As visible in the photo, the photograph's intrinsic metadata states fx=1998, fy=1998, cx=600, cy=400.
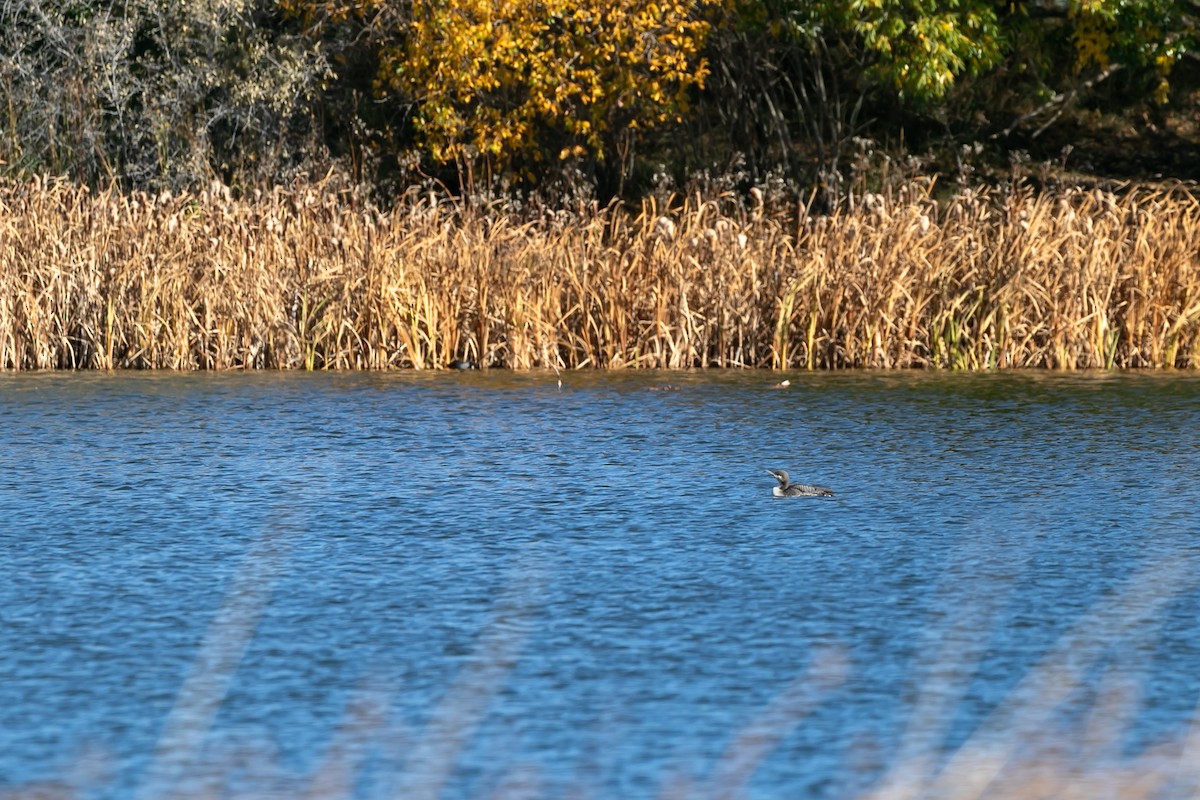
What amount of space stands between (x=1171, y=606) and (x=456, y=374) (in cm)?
775

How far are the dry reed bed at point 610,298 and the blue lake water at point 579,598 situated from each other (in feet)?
8.34

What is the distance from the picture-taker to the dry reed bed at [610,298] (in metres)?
13.5

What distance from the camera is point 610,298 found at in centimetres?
1364

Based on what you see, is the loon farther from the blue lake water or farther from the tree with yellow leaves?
the tree with yellow leaves

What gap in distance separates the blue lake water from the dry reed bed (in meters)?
2.54

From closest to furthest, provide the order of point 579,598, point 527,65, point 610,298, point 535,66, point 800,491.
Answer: point 579,598 < point 800,491 < point 610,298 < point 535,66 < point 527,65

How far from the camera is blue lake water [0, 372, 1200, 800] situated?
4.48m

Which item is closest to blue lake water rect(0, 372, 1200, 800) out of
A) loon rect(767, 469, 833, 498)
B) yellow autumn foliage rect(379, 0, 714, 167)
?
loon rect(767, 469, 833, 498)

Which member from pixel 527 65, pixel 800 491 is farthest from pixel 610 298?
pixel 527 65

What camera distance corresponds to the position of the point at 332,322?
44.8 ft

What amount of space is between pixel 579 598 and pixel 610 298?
7.63 m

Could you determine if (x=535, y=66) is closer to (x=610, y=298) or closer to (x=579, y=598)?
(x=610, y=298)

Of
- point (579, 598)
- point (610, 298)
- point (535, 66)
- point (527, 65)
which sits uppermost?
point (527, 65)

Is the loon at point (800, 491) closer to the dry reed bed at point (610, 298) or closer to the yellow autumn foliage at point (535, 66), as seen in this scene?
the dry reed bed at point (610, 298)
